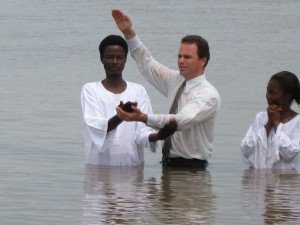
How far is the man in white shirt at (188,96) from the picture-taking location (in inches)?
446

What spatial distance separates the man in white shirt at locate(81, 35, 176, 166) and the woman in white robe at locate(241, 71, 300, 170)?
93 cm

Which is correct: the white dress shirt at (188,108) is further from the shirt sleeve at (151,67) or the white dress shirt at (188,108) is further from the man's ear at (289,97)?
the man's ear at (289,97)

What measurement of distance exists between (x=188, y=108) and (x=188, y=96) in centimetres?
25

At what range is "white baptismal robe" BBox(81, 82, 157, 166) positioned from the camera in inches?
451

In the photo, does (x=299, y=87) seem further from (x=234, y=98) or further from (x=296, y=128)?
(x=234, y=98)

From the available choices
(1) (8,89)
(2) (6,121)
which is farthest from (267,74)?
(2) (6,121)

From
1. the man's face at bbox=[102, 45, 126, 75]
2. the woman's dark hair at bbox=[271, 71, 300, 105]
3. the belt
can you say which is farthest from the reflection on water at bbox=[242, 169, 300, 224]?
the man's face at bbox=[102, 45, 126, 75]

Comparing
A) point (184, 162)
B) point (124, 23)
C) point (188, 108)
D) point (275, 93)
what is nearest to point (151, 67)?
point (124, 23)

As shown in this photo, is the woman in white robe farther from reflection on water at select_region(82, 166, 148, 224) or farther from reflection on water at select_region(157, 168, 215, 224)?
reflection on water at select_region(82, 166, 148, 224)

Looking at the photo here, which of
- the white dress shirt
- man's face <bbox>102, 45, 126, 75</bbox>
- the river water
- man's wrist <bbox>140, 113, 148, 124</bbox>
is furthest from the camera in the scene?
man's face <bbox>102, 45, 126, 75</bbox>

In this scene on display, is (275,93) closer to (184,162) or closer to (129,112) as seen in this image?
(184,162)

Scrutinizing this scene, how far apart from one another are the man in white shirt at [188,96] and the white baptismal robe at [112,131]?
0.20m

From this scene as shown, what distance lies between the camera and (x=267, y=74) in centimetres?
2028

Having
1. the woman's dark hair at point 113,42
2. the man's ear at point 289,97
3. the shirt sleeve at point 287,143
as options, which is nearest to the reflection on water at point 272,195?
the shirt sleeve at point 287,143
